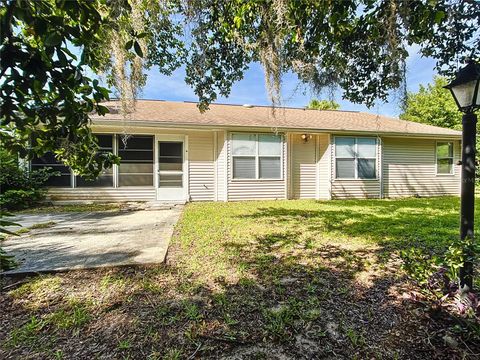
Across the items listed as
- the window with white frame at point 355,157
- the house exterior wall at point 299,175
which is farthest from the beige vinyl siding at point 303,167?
the window with white frame at point 355,157

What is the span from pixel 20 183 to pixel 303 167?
9.59 meters

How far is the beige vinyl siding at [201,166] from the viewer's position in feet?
29.5

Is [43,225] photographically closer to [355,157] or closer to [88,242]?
[88,242]

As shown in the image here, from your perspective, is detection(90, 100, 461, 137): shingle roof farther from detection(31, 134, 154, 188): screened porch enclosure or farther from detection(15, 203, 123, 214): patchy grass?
detection(15, 203, 123, 214): patchy grass

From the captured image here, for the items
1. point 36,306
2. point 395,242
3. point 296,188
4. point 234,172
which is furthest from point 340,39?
point 296,188

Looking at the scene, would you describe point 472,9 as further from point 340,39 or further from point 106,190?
point 106,190

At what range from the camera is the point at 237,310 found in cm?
217

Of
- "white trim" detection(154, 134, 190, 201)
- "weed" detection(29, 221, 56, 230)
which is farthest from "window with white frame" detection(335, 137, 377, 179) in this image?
"weed" detection(29, 221, 56, 230)

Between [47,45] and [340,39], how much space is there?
314 cm

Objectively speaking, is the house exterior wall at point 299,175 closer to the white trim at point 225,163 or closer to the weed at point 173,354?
the white trim at point 225,163

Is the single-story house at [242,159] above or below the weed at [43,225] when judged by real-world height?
above

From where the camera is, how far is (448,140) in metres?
10.8

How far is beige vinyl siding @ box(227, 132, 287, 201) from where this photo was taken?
29.2ft

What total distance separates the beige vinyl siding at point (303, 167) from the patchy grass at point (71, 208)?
21.0 ft
